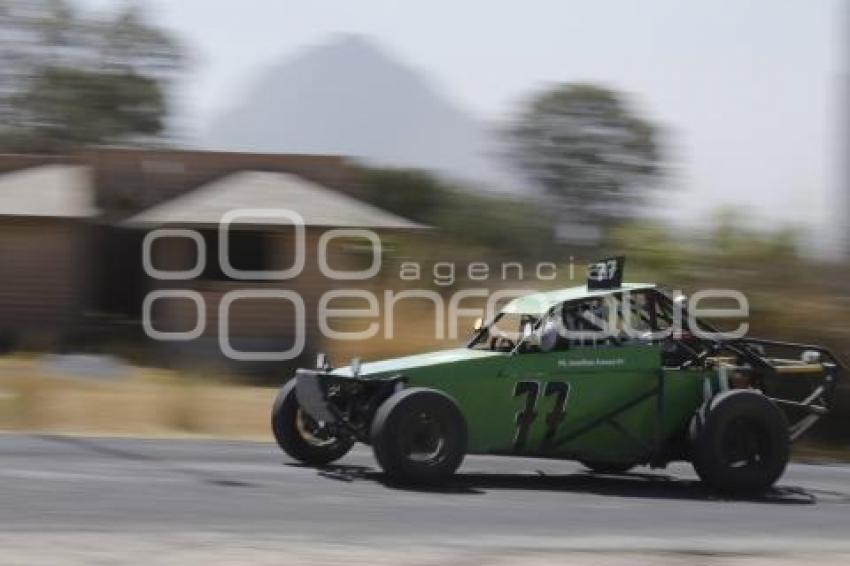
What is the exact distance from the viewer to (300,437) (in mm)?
12523

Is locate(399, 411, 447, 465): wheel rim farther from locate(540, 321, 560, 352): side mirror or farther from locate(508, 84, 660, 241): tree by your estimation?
locate(508, 84, 660, 241): tree

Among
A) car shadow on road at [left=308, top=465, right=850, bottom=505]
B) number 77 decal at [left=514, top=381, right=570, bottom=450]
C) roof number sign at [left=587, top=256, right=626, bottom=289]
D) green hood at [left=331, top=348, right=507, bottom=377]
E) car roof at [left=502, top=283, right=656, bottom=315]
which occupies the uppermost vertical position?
roof number sign at [left=587, top=256, right=626, bottom=289]

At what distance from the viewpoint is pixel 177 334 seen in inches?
1121

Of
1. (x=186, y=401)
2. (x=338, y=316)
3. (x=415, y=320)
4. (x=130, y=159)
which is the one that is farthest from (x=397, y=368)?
(x=130, y=159)

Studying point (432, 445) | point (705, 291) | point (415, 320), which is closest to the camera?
point (432, 445)

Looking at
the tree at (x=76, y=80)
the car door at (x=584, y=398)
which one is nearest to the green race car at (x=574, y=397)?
the car door at (x=584, y=398)

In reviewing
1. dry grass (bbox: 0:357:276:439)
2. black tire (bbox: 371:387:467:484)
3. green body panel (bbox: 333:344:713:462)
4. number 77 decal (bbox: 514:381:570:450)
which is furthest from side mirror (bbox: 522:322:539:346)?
dry grass (bbox: 0:357:276:439)

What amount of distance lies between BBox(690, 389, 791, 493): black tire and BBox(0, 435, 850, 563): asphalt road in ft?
0.81

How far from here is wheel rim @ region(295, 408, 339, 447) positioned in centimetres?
1246

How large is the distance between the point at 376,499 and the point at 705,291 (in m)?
10.8

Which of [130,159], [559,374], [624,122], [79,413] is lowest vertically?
[79,413]

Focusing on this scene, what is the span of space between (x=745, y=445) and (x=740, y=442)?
0.22ft

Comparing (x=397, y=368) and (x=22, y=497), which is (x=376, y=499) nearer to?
(x=397, y=368)

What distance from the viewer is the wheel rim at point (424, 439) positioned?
11195mm
